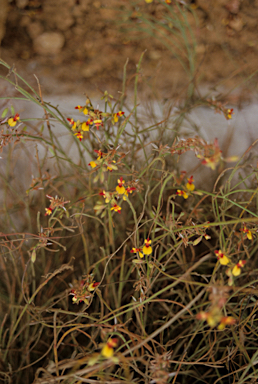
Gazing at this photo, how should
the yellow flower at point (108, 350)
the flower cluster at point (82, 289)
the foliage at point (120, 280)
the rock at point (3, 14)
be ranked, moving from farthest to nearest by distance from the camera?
the rock at point (3, 14) < the foliage at point (120, 280) < the flower cluster at point (82, 289) < the yellow flower at point (108, 350)

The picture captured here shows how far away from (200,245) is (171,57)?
65cm

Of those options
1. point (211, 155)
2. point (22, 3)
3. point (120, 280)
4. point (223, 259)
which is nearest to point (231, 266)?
point (223, 259)

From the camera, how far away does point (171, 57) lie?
3.26 feet

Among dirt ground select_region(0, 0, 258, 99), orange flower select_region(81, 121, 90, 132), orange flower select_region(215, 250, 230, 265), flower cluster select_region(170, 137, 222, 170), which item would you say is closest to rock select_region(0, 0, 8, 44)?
dirt ground select_region(0, 0, 258, 99)

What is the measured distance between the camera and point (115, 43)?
987 millimetres

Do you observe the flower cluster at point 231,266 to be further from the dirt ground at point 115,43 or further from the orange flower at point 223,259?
the dirt ground at point 115,43

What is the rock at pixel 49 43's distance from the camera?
957 mm

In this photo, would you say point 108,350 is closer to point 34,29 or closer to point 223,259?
point 223,259

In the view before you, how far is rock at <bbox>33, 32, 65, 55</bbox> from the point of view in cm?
96

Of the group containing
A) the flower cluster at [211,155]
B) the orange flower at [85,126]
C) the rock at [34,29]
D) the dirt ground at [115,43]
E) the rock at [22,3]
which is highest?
the rock at [22,3]

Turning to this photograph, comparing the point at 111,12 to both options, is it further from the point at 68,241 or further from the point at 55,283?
the point at 55,283

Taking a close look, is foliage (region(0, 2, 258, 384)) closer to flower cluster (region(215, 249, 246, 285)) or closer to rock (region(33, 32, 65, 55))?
flower cluster (region(215, 249, 246, 285))

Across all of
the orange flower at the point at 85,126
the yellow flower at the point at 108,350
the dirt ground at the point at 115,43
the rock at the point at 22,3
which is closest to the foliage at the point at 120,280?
the orange flower at the point at 85,126

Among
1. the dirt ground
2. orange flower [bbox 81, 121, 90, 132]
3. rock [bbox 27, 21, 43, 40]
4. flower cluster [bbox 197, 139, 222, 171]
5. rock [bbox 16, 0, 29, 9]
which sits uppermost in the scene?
rock [bbox 16, 0, 29, 9]
